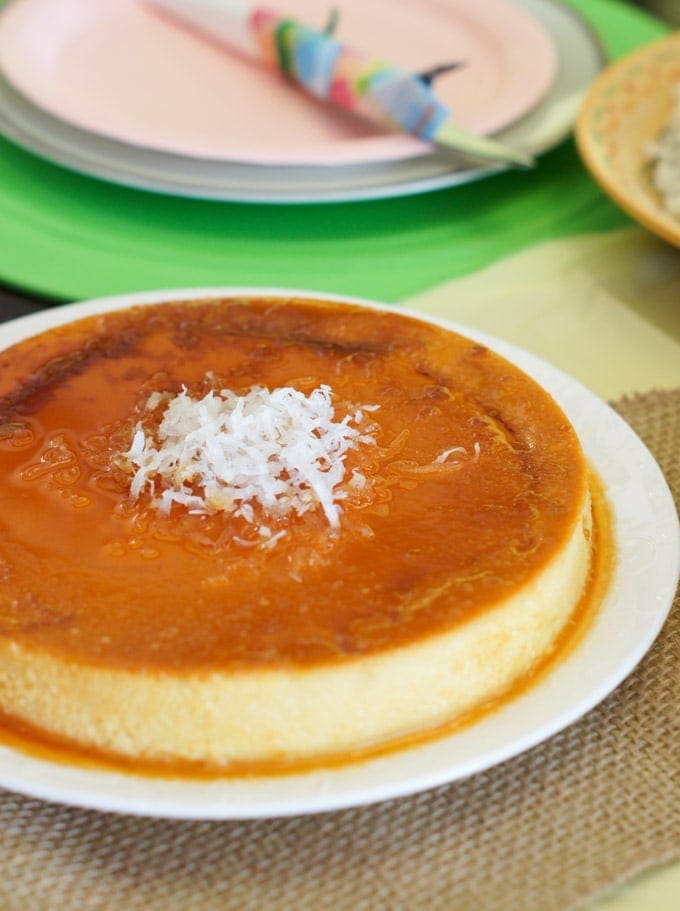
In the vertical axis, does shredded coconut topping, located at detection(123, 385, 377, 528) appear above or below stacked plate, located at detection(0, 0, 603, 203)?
above

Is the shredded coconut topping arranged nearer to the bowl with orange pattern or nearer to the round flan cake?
the round flan cake

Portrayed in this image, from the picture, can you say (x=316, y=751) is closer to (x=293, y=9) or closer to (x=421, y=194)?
(x=421, y=194)

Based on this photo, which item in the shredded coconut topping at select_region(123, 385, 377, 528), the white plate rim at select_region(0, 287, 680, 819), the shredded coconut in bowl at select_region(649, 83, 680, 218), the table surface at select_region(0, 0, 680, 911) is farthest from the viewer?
the shredded coconut in bowl at select_region(649, 83, 680, 218)

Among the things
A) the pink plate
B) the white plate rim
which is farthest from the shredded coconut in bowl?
the white plate rim

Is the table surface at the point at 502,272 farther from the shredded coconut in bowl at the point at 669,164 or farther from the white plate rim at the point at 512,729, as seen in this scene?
the white plate rim at the point at 512,729

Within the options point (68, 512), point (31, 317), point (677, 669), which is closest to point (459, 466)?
point (677, 669)

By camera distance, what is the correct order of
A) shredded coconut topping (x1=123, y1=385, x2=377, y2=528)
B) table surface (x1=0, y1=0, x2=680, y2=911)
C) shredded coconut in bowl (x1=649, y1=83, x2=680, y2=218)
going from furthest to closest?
shredded coconut in bowl (x1=649, y1=83, x2=680, y2=218), table surface (x1=0, y1=0, x2=680, y2=911), shredded coconut topping (x1=123, y1=385, x2=377, y2=528)

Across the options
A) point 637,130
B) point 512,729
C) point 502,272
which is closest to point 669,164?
point 637,130
